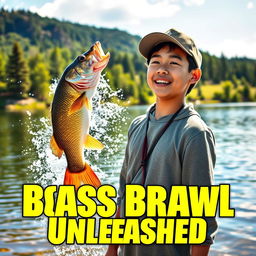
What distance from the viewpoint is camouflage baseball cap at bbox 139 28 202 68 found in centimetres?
290

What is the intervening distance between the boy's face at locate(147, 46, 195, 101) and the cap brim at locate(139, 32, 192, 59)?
84 mm

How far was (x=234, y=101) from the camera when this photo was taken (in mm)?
127688

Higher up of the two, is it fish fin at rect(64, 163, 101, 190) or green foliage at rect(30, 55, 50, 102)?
green foliage at rect(30, 55, 50, 102)

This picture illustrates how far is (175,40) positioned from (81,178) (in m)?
1.20

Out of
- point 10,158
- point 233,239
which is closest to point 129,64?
point 10,158

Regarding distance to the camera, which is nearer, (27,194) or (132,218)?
(132,218)

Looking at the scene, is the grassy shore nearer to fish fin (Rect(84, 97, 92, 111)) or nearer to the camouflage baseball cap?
the camouflage baseball cap

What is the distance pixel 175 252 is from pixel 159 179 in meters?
0.53

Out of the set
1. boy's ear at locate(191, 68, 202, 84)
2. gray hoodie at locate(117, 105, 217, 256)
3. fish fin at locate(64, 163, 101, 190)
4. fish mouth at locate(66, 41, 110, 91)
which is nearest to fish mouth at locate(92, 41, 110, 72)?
fish mouth at locate(66, 41, 110, 91)

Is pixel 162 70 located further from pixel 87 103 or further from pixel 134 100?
pixel 134 100

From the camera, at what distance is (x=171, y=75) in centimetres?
294

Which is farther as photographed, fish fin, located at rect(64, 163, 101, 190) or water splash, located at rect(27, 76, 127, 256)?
water splash, located at rect(27, 76, 127, 256)

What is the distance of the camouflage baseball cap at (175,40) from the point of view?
2.90 metres

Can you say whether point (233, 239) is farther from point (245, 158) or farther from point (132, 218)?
point (245, 158)
